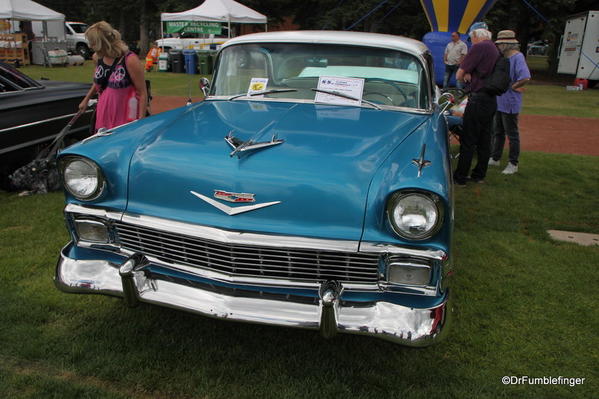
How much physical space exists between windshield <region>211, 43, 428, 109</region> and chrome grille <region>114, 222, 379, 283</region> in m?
1.49

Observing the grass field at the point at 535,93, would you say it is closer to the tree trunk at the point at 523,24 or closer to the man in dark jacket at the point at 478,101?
the tree trunk at the point at 523,24

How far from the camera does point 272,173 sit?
2.41m

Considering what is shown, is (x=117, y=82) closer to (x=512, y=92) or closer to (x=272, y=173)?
(x=272, y=173)

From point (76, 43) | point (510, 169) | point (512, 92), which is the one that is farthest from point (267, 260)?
point (76, 43)

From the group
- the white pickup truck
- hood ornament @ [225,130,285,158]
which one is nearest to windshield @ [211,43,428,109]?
hood ornament @ [225,130,285,158]

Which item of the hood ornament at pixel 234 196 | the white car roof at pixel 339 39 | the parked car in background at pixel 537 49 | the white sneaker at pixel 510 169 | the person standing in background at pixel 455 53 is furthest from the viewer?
the parked car in background at pixel 537 49

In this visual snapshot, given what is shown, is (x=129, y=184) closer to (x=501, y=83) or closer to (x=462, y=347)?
(x=462, y=347)

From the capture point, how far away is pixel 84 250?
2.76m

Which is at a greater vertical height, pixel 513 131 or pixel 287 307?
pixel 513 131

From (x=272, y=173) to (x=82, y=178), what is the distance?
1.03m

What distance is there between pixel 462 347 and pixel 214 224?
5.35 feet

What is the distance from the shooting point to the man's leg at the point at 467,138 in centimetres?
585

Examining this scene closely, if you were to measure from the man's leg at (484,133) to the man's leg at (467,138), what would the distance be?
0.07 meters

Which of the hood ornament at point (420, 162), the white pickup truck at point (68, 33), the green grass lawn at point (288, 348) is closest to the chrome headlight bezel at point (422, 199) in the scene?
the hood ornament at point (420, 162)
